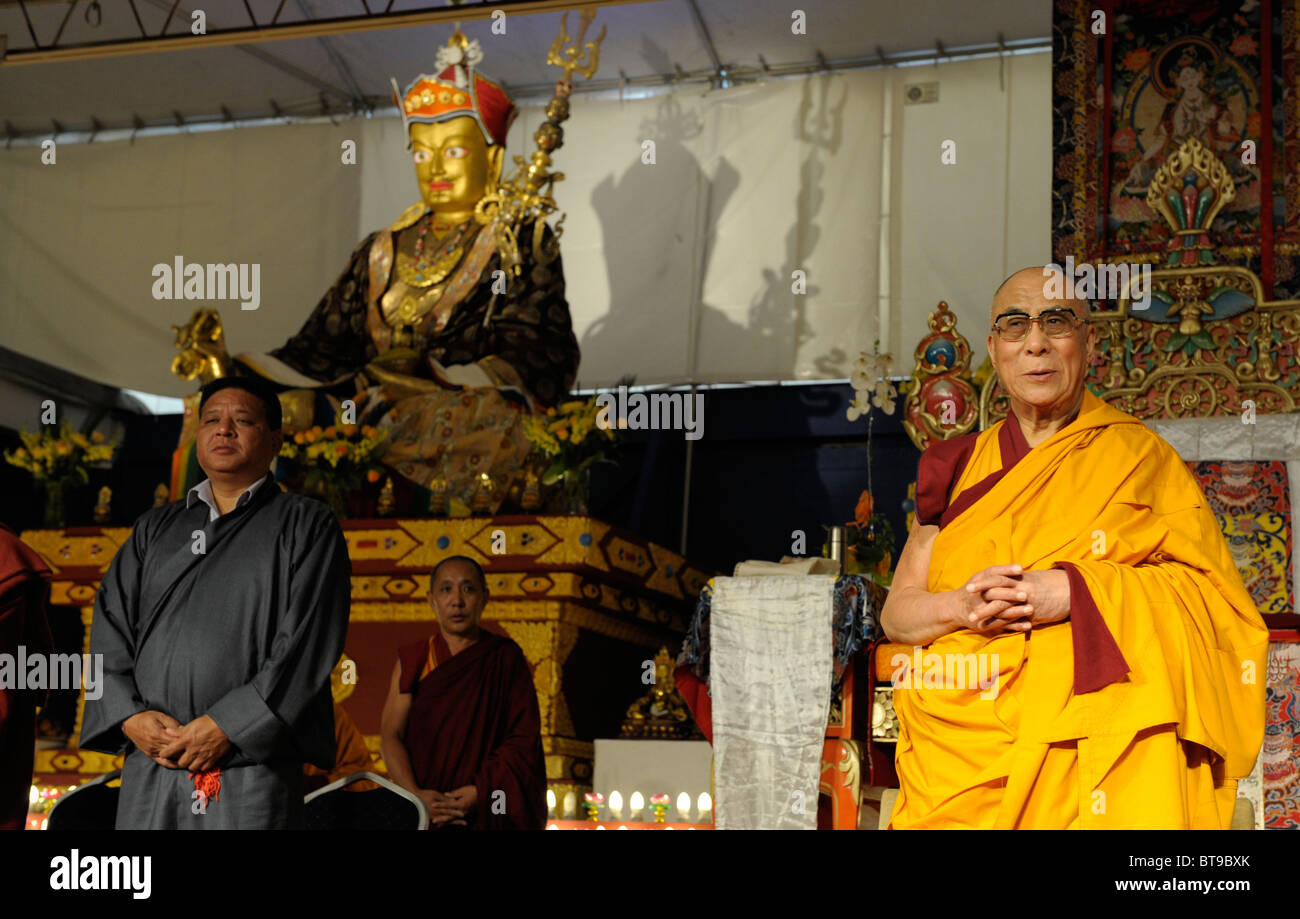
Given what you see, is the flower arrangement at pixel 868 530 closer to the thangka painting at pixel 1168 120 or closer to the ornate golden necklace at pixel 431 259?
the thangka painting at pixel 1168 120

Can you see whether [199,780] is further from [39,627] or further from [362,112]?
[362,112]

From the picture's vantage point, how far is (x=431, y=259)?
796 centimetres

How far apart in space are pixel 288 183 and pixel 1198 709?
328 inches

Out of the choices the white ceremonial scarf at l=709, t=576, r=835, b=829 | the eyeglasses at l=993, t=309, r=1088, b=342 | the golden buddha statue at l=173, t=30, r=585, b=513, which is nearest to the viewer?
the eyeglasses at l=993, t=309, r=1088, b=342

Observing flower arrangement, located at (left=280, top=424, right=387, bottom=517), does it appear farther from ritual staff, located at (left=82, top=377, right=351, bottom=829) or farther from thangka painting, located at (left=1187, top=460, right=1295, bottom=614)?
ritual staff, located at (left=82, top=377, right=351, bottom=829)

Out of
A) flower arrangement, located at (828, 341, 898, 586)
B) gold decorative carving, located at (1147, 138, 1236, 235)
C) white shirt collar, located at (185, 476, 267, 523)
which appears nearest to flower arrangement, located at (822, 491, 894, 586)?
flower arrangement, located at (828, 341, 898, 586)

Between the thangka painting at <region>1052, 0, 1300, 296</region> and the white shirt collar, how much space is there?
3.34 m

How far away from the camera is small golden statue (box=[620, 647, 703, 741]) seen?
5.83 meters

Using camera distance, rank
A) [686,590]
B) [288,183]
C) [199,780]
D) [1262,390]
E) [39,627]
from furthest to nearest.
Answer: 1. [288,183]
2. [686,590]
3. [1262,390]
4. [39,627]
5. [199,780]

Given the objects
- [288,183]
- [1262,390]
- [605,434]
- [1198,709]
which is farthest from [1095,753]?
[288,183]

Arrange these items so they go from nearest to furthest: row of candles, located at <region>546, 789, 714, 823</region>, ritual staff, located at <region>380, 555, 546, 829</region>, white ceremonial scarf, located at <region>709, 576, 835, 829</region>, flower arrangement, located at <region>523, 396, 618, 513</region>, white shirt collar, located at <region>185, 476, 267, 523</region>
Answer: white shirt collar, located at <region>185, 476, 267, 523</region> → white ceremonial scarf, located at <region>709, 576, 835, 829</region> → ritual staff, located at <region>380, 555, 546, 829</region> → row of candles, located at <region>546, 789, 714, 823</region> → flower arrangement, located at <region>523, 396, 618, 513</region>

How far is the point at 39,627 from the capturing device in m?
3.41

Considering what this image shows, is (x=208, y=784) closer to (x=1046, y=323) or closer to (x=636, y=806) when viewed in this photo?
(x=1046, y=323)

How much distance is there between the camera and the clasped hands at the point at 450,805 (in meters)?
4.34
